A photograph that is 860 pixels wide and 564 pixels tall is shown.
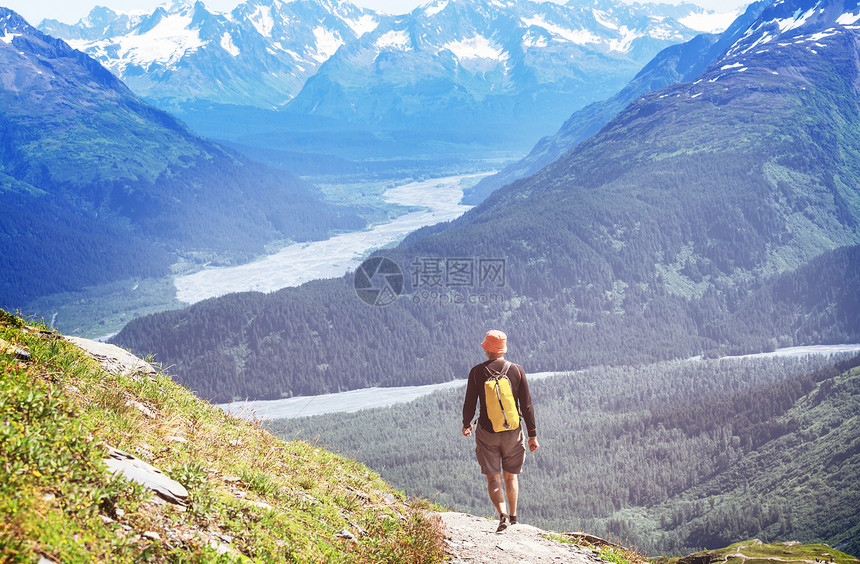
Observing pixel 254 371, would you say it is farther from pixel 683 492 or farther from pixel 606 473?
pixel 683 492

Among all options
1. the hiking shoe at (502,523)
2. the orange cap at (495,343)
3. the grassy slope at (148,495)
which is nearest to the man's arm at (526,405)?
the orange cap at (495,343)

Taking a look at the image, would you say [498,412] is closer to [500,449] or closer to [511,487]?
[500,449]

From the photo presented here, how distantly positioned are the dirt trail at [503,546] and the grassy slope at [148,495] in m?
0.86

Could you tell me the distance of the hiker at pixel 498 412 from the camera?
17422 mm

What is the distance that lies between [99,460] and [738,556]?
37.6 metres

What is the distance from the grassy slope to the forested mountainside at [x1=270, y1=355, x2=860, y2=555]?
62809mm

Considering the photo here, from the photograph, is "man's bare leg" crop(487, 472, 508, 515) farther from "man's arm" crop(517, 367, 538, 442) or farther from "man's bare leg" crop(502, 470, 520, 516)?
"man's arm" crop(517, 367, 538, 442)

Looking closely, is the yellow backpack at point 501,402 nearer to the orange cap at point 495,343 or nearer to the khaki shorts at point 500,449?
the khaki shorts at point 500,449

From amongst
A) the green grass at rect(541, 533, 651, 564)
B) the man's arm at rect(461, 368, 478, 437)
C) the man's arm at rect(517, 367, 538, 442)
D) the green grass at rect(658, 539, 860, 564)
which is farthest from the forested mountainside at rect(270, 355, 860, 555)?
the man's arm at rect(517, 367, 538, 442)

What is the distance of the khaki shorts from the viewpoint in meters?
17.9

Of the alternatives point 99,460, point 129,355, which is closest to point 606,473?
point 129,355

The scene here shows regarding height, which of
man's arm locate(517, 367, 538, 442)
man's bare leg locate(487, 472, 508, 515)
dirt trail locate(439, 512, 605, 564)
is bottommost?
dirt trail locate(439, 512, 605, 564)

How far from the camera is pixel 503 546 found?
683 inches

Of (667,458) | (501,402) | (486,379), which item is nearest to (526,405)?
(501,402)
